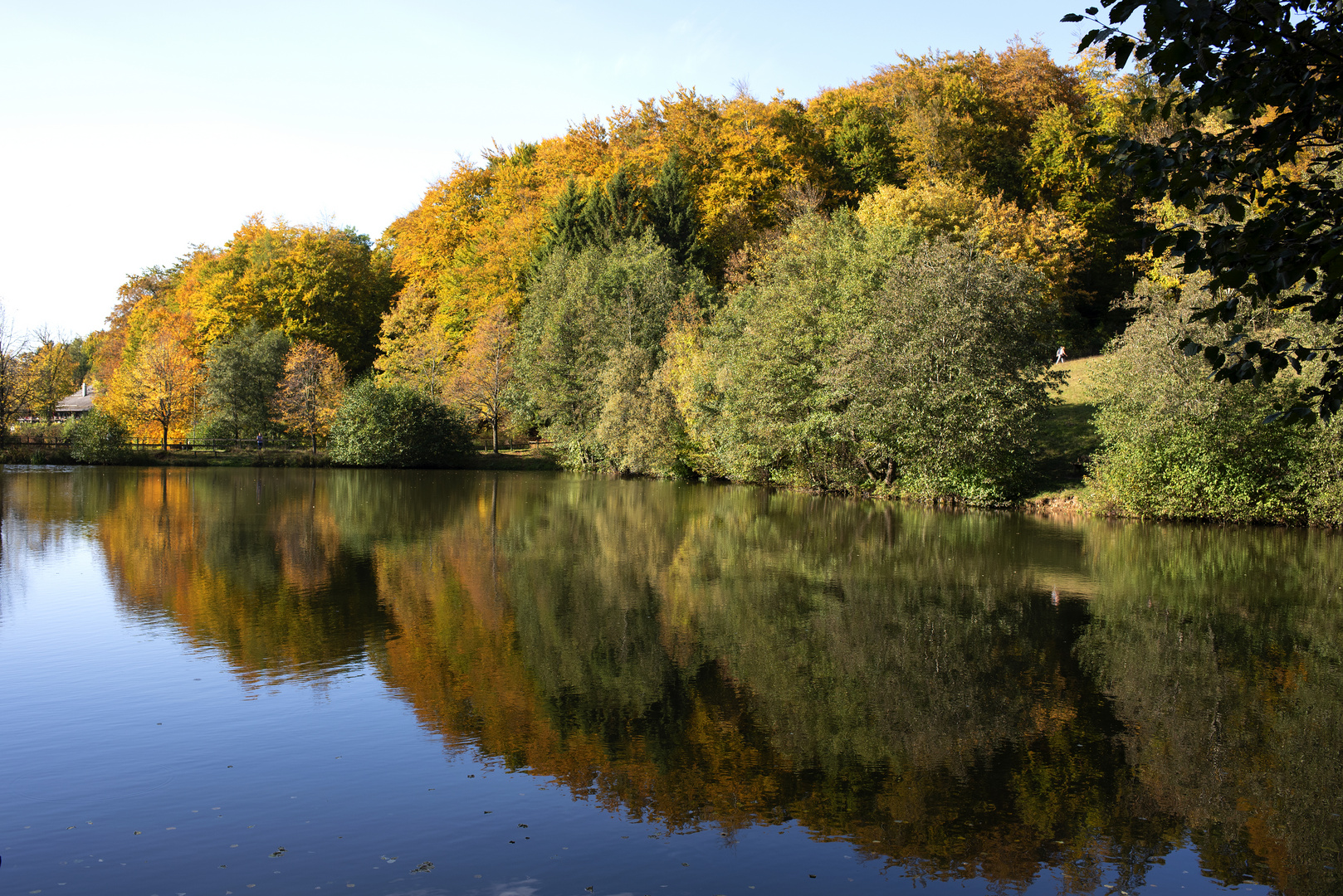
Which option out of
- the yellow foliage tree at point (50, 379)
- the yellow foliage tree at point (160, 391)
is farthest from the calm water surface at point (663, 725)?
the yellow foliage tree at point (50, 379)

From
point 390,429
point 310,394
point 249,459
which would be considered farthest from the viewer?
point 310,394

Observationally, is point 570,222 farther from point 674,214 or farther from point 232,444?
point 232,444

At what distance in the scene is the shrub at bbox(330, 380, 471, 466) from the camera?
57219mm

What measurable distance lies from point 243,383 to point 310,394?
17.3 ft

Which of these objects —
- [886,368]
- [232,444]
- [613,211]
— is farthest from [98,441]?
[886,368]

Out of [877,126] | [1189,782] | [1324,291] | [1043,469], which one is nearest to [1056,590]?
[1189,782]

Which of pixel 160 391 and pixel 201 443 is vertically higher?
pixel 160 391

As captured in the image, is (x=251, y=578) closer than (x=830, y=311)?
Yes

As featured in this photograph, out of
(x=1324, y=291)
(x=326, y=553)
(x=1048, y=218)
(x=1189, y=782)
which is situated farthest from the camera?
(x=1048, y=218)

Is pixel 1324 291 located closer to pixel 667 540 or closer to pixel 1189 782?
pixel 1189 782

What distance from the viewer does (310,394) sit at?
2494 inches

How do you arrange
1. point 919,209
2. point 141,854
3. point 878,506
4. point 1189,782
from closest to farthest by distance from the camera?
1. point 141,854
2. point 1189,782
3. point 878,506
4. point 919,209

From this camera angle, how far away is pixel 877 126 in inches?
2488

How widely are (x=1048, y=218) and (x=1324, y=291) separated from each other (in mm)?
48298
